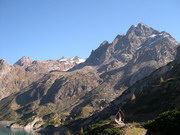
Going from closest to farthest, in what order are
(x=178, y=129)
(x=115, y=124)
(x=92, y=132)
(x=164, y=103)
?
(x=178, y=129)
(x=115, y=124)
(x=92, y=132)
(x=164, y=103)

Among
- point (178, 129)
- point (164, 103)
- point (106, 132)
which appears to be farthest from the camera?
point (164, 103)

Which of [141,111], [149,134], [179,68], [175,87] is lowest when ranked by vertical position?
[149,134]

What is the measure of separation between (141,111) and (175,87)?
2469 centimetres

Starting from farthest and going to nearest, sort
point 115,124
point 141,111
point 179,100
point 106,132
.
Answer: point 141,111 < point 179,100 < point 115,124 < point 106,132

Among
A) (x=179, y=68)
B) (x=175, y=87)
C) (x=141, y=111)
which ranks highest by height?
(x=179, y=68)

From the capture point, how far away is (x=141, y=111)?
12838cm

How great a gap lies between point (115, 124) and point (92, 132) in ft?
33.7

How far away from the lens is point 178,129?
40.1 meters

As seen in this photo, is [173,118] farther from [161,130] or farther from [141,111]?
[141,111]

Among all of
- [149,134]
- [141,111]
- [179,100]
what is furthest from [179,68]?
[149,134]

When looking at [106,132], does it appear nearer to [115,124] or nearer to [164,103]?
[115,124]

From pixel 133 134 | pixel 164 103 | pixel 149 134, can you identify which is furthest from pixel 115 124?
pixel 164 103

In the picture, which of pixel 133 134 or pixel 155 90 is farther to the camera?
pixel 155 90

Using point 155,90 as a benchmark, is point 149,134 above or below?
below
